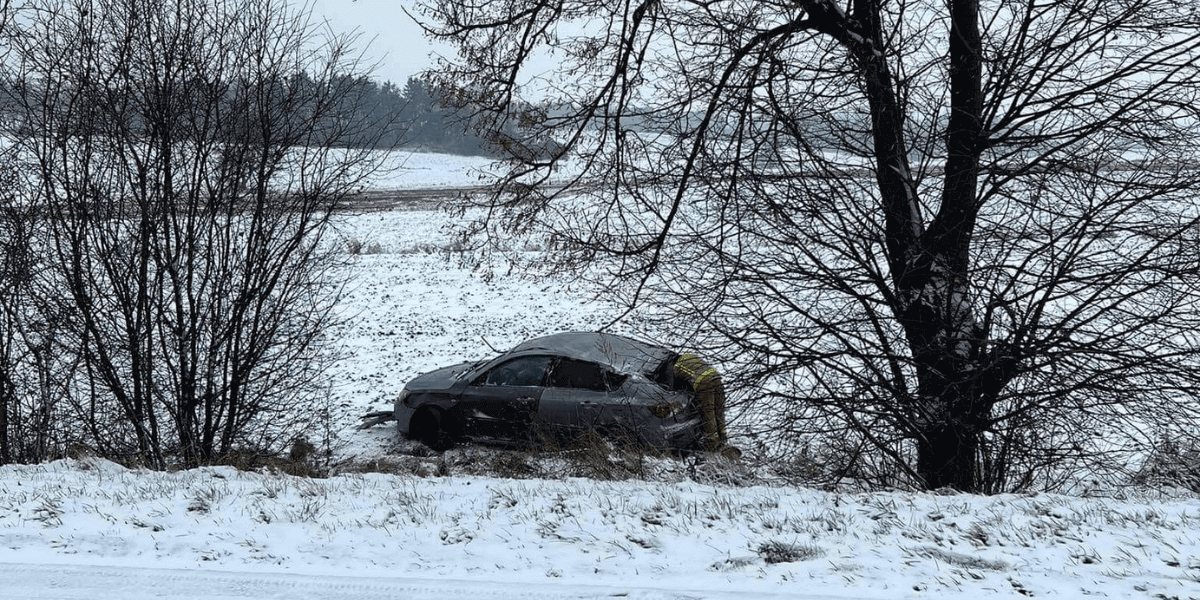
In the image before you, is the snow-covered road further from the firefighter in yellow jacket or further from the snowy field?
the firefighter in yellow jacket

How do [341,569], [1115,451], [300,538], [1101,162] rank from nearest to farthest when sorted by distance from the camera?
[341,569], [300,538], [1101,162], [1115,451]

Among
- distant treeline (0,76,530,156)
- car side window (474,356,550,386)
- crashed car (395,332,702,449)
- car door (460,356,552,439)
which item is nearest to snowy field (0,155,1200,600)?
crashed car (395,332,702,449)

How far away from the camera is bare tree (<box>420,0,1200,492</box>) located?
6801 mm

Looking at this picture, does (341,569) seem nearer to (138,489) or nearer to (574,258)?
(138,489)

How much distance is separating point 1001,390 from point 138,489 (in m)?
7.20

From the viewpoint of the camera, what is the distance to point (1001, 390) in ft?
24.3

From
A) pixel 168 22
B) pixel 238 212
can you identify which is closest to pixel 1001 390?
pixel 238 212

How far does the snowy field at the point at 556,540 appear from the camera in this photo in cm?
400

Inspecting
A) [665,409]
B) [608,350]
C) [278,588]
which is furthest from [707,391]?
[278,588]

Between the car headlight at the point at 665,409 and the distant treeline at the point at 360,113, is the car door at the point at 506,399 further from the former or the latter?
the distant treeline at the point at 360,113

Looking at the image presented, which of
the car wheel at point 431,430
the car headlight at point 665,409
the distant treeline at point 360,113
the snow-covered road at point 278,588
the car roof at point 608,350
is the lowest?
the snow-covered road at point 278,588

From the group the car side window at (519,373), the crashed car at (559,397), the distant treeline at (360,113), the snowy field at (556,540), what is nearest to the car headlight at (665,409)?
the crashed car at (559,397)

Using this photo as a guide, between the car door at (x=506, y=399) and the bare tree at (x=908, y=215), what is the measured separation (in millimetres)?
2339

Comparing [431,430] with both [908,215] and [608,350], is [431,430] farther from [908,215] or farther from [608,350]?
[908,215]
